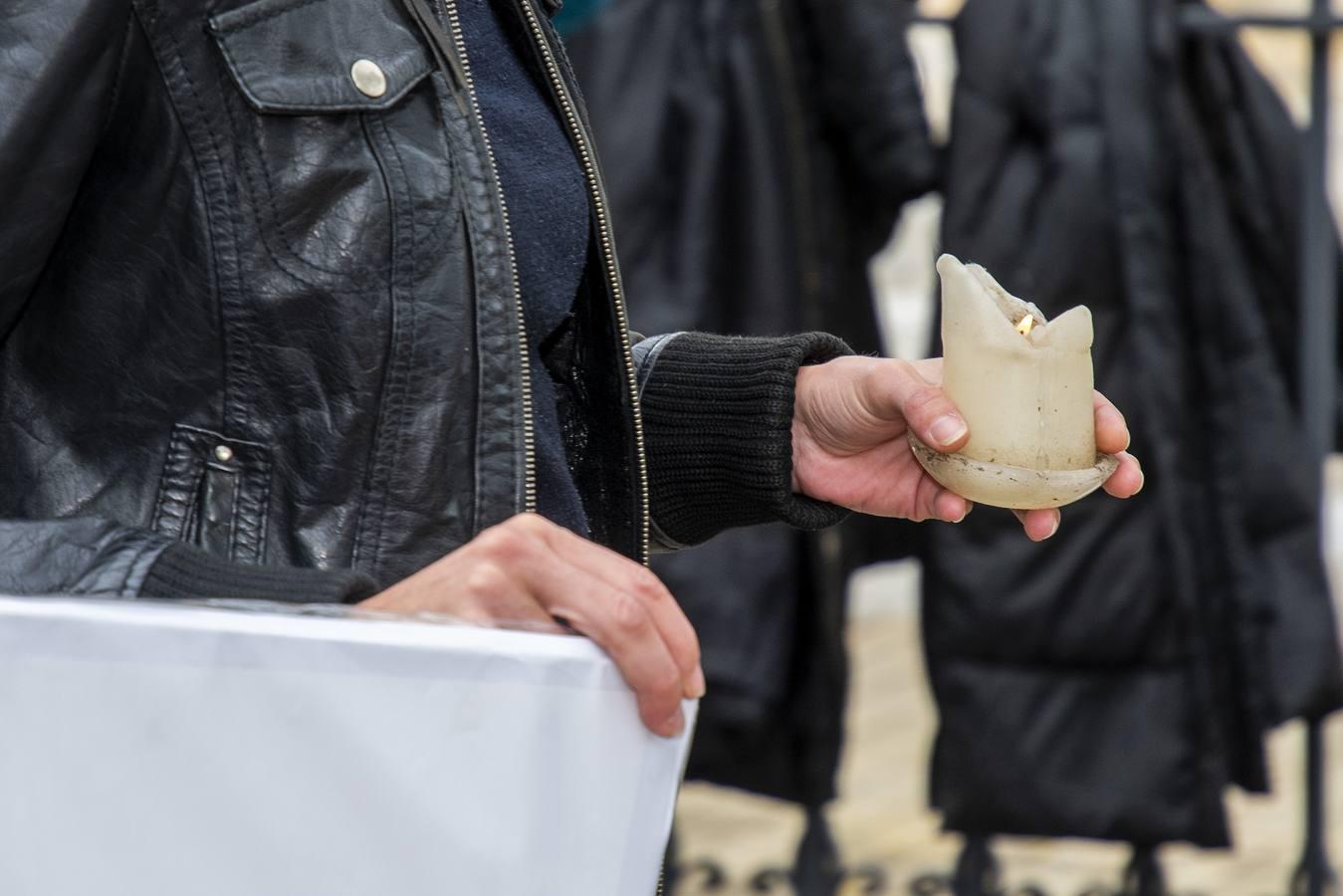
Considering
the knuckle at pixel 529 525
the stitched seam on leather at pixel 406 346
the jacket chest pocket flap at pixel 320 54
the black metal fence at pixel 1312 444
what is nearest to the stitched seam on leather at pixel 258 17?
the jacket chest pocket flap at pixel 320 54

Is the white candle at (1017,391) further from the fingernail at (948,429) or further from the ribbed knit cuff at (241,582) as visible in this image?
the ribbed knit cuff at (241,582)

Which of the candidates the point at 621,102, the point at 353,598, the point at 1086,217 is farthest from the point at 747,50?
the point at 353,598

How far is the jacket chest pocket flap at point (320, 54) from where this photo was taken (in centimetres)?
103

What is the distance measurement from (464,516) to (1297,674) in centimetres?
184

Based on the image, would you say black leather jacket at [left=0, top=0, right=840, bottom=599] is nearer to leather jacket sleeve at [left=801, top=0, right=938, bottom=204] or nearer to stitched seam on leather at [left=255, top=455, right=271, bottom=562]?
stitched seam on leather at [left=255, top=455, right=271, bottom=562]

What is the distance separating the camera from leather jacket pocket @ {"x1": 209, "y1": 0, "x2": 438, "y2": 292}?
1.04 m

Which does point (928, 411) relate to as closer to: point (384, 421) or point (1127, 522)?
point (384, 421)

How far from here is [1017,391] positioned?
107 cm

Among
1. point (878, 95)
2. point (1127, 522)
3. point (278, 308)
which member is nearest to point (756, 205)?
point (878, 95)

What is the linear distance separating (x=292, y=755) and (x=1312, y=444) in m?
2.20

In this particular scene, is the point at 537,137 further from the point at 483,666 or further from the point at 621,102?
the point at 621,102

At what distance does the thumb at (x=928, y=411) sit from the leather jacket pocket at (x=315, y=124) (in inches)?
13.8

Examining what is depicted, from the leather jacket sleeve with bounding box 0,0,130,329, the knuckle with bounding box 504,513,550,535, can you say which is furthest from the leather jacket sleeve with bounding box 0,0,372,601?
the knuckle with bounding box 504,513,550,535

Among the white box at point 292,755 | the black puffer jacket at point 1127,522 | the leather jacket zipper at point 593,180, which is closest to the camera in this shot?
the white box at point 292,755
